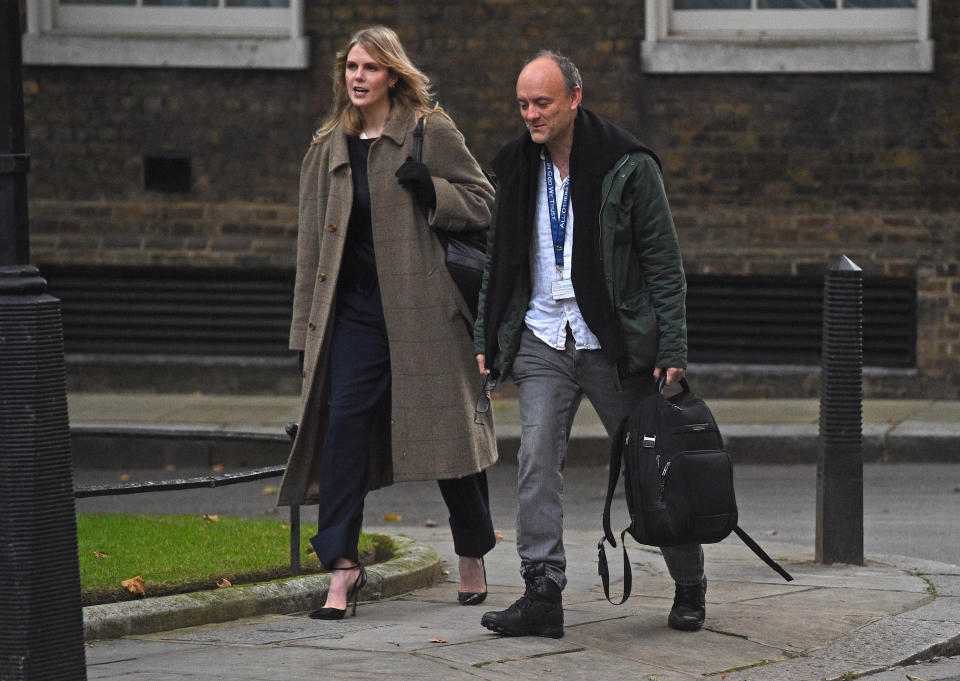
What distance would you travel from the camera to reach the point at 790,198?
1202 centimetres

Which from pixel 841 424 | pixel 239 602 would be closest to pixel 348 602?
pixel 239 602

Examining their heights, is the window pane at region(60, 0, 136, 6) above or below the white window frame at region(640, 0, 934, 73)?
above

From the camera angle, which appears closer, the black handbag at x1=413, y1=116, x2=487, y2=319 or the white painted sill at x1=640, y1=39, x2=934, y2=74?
the black handbag at x1=413, y1=116, x2=487, y2=319

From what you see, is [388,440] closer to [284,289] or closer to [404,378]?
[404,378]

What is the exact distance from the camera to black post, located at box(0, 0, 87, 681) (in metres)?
3.80

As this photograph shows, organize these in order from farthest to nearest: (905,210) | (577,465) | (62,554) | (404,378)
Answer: (905,210)
(577,465)
(404,378)
(62,554)

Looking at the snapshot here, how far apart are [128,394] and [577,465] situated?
3.99m

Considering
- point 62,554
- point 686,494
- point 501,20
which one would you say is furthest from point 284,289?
point 62,554

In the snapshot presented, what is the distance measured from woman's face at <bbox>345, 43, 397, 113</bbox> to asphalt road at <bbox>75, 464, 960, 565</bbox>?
2626 millimetres

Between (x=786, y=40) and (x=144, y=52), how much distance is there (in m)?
4.71

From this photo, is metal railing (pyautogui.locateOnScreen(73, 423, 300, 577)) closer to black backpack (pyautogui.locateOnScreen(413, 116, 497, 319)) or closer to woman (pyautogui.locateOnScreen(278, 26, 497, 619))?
woman (pyautogui.locateOnScreen(278, 26, 497, 619))

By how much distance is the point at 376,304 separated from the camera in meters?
5.67

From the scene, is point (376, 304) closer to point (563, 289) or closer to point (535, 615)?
point (563, 289)

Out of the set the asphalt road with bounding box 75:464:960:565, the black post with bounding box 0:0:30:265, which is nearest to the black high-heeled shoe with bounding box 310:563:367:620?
the black post with bounding box 0:0:30:265
